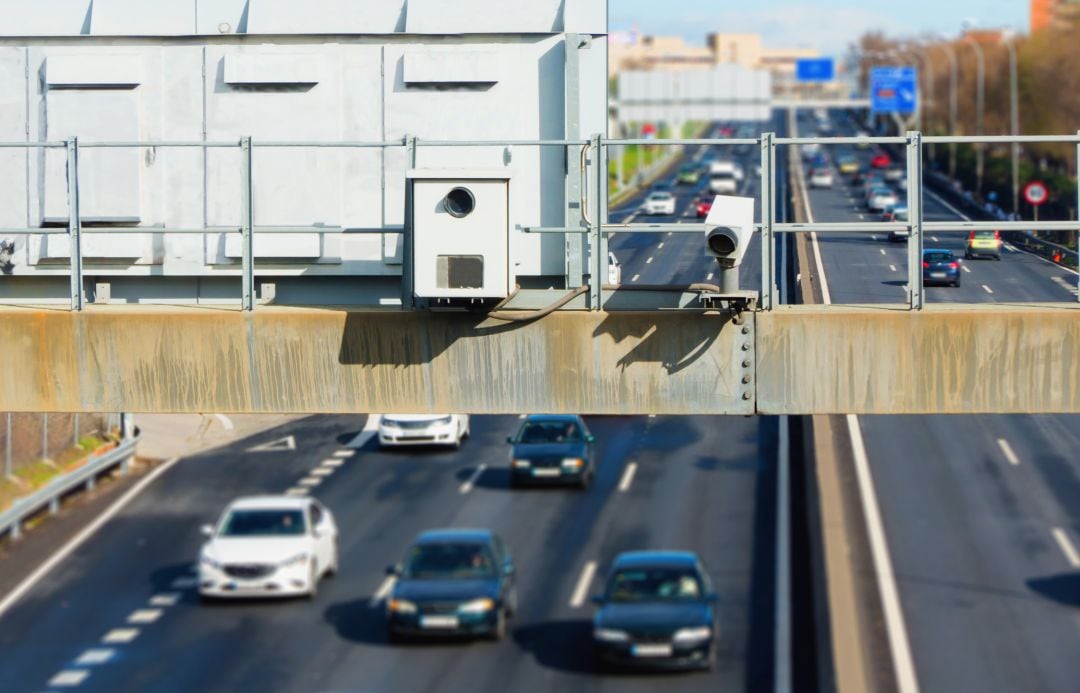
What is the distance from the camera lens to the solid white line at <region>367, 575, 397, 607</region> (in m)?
33.3

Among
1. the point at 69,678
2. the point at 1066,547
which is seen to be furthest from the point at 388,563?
the point at 1066,547

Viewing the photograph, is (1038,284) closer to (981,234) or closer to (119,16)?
(981,234)

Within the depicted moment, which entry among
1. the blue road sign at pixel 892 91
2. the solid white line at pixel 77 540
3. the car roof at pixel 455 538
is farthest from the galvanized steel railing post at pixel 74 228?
the blue road sign at pixel 892 91

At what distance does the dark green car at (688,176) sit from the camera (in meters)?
22.9

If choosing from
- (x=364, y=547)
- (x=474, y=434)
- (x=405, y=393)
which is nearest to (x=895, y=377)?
(x=405, y=393)

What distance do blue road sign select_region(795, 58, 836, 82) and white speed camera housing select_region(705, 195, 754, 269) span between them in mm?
138124

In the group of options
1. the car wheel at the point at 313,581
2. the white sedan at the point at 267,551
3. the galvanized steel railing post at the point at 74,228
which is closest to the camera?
the galvanized steel railing post at the point at 74,228

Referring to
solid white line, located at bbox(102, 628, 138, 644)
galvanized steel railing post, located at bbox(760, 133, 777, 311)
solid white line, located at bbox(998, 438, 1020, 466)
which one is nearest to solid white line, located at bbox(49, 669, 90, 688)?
solid white line, located at bbox(102, 628, 138, 644)

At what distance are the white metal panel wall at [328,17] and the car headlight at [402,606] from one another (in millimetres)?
16792

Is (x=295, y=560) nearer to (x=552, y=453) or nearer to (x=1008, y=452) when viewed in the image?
(x=552, y=453)

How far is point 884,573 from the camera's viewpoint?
109 feet

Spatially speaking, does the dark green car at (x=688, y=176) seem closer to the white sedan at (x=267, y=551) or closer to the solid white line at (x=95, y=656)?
the white sedan at (x=267, y=551)

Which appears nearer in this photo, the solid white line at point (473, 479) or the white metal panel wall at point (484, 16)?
the white metal panel wall at point (484, 16)

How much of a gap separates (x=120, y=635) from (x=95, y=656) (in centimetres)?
149
